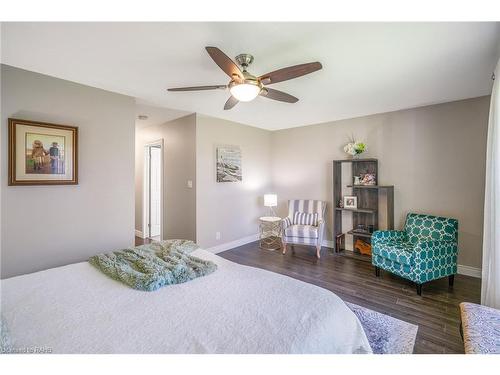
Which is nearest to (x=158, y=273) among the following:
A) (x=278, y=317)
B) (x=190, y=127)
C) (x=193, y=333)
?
(x=193, y=333)

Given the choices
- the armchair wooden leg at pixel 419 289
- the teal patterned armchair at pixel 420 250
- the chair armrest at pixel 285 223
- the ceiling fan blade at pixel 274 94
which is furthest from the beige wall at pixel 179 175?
the armchair wooden leg at pixel 419 289

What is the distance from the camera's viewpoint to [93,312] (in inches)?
48.1

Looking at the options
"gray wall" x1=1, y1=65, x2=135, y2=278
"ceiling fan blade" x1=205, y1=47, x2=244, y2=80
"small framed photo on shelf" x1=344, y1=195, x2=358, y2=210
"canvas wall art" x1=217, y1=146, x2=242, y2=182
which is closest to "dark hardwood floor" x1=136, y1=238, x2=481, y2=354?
"small framed photo on shelf" x1=344, y1=195, x2=358, y2=210

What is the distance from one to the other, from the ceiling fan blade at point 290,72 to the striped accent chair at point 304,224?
2635mm

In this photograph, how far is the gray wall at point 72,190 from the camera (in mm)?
2176

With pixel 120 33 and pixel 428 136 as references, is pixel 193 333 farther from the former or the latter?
pixel 428 136

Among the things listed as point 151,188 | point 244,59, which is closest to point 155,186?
point 151,188

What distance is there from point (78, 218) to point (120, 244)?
0.56 meters

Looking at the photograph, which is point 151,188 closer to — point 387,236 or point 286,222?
point 286,222

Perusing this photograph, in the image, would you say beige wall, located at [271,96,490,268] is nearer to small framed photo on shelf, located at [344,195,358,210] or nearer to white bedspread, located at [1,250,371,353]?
small framed photo on shelf, located at [344,195,358,210]

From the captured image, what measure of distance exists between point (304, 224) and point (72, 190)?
3486 mm

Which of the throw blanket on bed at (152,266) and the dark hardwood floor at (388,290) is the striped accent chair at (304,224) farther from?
the throw blanket on bed at (152,266)

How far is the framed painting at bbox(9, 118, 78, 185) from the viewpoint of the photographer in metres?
2.17

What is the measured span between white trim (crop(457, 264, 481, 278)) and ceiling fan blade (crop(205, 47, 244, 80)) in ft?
12.3
